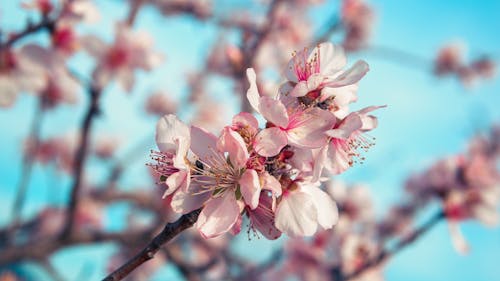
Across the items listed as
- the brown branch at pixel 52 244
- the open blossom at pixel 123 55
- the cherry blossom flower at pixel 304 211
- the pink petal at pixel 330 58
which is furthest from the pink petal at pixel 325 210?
the brown branch at pixel 52 244

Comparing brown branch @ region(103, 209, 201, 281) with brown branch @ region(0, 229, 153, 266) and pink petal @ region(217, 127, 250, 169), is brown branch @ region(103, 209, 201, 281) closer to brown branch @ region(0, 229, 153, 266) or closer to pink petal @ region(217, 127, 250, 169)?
pink petal @ region(217, 127, 250, 169)

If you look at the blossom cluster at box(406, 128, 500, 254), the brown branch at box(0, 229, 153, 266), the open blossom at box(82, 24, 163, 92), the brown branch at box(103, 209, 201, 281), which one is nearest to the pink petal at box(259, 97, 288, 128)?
the brown branch at box(103, 209, 201, 281)

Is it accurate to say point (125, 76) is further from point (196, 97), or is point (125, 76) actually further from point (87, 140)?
point (196, 97)

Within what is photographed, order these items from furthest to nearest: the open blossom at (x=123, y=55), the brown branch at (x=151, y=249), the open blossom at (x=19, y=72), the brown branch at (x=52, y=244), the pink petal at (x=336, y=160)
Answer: the brown branch at (x=52, y=244) < the open blossom at (x=123, y=55) < the open blossom at (x=19, y=72) < the pink petal at (x=336, y=160) < the brown branch at (x=151, y=249)

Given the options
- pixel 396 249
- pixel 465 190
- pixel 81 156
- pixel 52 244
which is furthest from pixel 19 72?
pixel 465 190

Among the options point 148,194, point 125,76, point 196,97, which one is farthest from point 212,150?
point 196,97

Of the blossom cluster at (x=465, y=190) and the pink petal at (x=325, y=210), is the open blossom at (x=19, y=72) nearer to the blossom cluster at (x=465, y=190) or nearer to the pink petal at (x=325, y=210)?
the pink petal at (x=325, y=210)

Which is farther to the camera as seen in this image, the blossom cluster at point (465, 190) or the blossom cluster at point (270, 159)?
the blossom cluster at point (465, 190)
